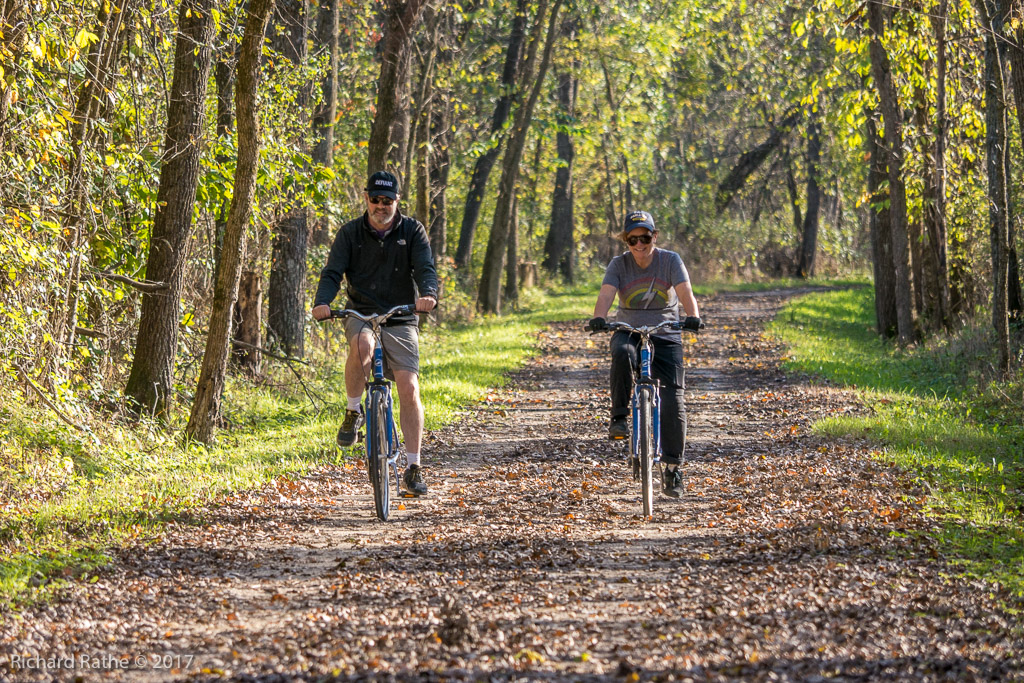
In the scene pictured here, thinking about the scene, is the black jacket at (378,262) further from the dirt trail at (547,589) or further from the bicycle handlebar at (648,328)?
the dirt trail at (547,589)

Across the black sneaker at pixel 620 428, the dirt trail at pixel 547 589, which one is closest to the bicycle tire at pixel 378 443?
the dirt trail at pixel 547 589

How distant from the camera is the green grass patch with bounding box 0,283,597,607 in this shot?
640 cm

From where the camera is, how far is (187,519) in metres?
7.34

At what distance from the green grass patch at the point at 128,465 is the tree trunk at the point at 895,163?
8.48m

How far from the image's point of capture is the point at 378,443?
736cm

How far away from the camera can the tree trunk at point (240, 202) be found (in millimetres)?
9375

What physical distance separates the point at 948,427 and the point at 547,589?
22.3 ft

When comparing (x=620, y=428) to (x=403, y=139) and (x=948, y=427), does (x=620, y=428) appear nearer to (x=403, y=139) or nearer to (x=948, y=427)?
(x=948, y=427)

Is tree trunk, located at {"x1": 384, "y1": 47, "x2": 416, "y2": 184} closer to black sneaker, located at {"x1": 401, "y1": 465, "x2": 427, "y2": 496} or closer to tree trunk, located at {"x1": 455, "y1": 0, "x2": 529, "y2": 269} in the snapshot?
tree trunk, located at {"x1": 455, "y1": 0, "x2": 529, "y2": 269}

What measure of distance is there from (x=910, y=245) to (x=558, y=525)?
46.7 ft


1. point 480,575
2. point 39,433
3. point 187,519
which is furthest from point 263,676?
point 39,433

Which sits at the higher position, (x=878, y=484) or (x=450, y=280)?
(x=450, y=280)

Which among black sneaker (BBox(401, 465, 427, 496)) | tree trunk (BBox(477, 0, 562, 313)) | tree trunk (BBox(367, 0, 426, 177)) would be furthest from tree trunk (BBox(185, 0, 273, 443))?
tree trunk (BBox(477, 0, 562, 313))

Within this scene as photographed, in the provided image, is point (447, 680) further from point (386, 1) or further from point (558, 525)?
point (386, 1)
